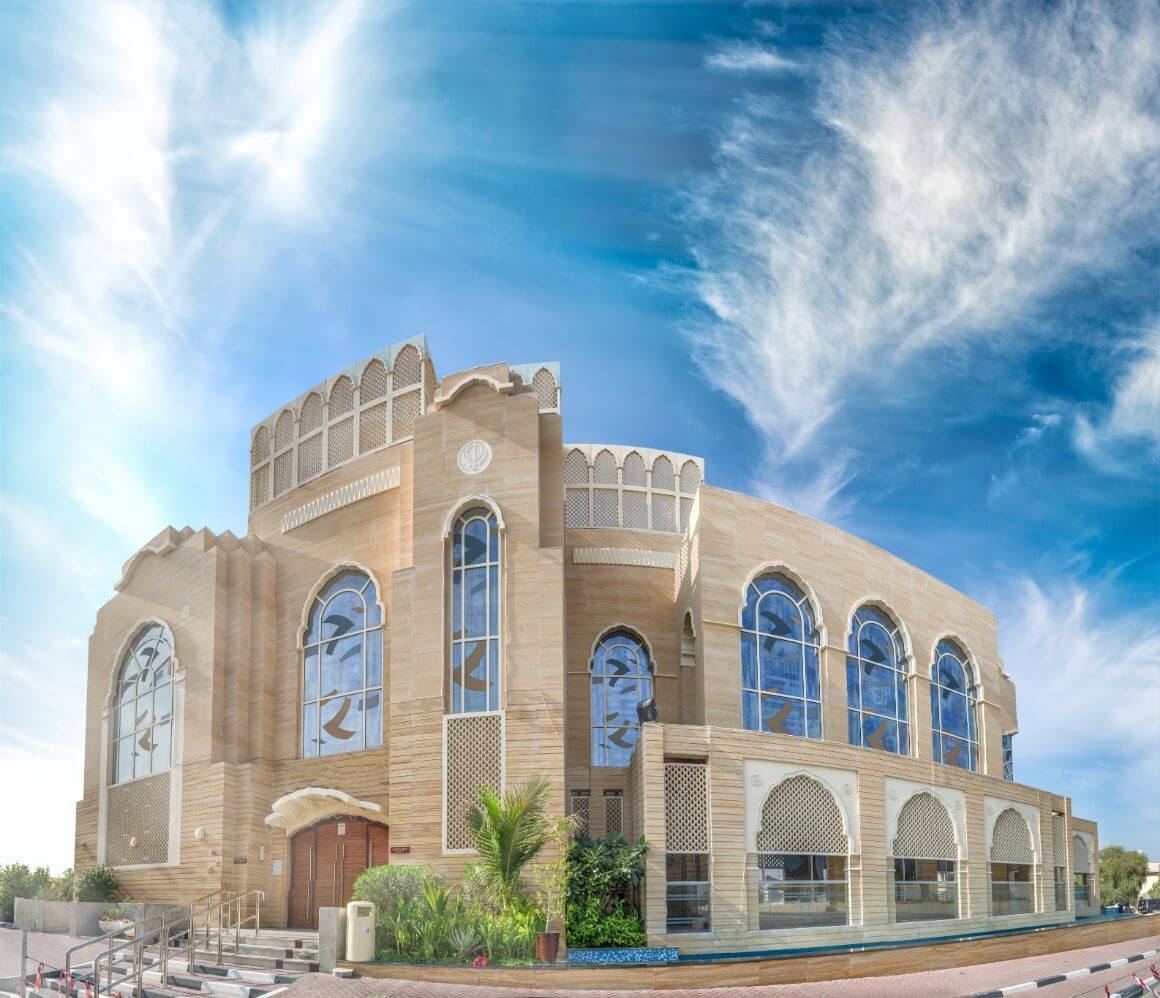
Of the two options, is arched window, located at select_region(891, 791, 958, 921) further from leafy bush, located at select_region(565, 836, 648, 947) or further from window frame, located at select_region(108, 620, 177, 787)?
window frame, located at select_region(108, 620, 177, 787)

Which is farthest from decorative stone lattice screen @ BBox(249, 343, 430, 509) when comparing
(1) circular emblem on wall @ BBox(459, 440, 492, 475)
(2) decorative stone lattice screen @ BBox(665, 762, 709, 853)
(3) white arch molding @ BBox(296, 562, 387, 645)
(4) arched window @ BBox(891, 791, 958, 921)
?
(4) arched window @ BBox(891, 791, 958, 921)

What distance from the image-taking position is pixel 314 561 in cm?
2680

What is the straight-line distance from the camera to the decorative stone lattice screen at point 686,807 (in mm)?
19797

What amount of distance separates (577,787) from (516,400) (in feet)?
31.0

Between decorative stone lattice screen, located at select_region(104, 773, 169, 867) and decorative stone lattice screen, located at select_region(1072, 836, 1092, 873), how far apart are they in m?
23.7

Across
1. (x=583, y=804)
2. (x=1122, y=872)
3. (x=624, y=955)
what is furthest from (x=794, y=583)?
(x=1122, y=872)

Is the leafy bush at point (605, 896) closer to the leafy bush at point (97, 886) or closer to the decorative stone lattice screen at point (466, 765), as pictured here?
the decorative stone lattice screen at point (466, 765)

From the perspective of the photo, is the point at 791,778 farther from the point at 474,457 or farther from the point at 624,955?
the point at 474,457

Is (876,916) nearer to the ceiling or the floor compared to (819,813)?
nearer to the floor

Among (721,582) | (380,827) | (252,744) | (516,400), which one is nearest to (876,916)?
(721,582)

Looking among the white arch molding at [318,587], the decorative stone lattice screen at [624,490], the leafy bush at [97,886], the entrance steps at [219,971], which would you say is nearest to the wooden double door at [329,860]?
the entrance steps at [219,971]

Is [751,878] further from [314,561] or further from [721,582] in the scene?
[314,561]

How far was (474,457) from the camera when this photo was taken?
23.0m

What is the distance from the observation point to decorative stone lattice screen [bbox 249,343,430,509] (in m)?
26.5
